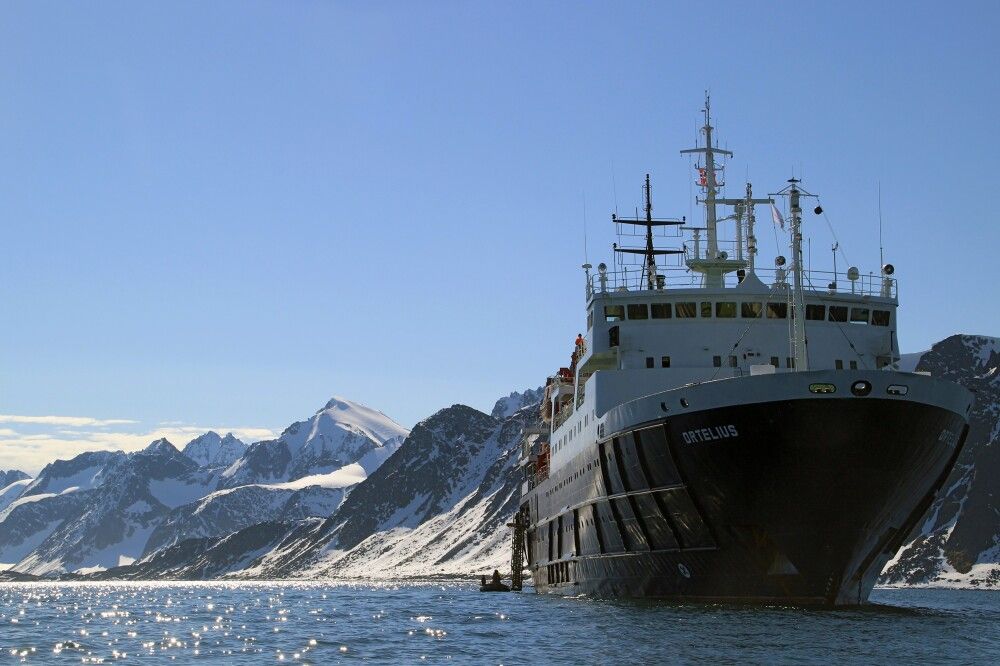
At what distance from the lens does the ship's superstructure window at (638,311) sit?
54.4 meters

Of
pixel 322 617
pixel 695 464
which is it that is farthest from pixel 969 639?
pixel 322 617

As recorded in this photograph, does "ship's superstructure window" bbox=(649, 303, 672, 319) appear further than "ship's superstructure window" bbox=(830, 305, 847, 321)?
Yes

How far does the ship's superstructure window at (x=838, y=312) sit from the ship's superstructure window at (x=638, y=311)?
25.0 feet

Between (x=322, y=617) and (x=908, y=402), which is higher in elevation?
(x=908, y=402)

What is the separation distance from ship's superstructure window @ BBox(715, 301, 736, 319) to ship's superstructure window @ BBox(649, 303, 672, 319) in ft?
6.50

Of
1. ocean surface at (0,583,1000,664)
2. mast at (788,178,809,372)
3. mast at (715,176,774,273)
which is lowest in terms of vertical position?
ocean surface at (0,583,1000,664)

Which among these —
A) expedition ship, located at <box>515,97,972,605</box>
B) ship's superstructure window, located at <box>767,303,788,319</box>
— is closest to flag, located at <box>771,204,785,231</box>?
expedition ship, located at <box>515,97,972,605</box>

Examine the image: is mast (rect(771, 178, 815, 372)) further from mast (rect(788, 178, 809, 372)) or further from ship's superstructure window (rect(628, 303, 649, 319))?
ship's superstructure window (rect(628, 303, 649, 319))

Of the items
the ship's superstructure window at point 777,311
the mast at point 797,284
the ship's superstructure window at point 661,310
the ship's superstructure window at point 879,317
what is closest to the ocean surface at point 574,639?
the mast at point 797,284

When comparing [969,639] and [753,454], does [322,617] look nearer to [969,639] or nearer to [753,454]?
[753,454]

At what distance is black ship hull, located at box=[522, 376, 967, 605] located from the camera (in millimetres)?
41250

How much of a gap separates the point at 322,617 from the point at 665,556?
21.9 m

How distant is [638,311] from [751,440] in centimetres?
1382

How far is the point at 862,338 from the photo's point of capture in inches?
2092
